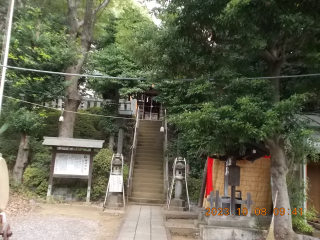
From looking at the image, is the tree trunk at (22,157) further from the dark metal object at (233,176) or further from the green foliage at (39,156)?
the dark metal object at (233,176)

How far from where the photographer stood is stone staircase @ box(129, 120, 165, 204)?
12.1m

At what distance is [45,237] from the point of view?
652 centimetres

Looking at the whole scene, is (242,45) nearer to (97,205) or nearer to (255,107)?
(255,107)

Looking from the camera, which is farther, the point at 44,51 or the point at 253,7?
the point at 44,51

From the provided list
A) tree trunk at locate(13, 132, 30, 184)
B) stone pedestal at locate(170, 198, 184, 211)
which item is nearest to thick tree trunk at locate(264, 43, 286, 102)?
stone pedestal at locate(170, 198, 184, 211)

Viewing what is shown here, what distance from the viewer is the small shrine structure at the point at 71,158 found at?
11227mm

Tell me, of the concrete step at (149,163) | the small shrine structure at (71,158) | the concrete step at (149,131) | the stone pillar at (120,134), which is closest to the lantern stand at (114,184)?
the small shrine structure at (71,158)

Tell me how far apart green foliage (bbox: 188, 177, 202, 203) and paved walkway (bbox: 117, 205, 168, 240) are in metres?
1.87

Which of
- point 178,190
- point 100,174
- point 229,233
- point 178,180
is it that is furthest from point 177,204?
point 229,233

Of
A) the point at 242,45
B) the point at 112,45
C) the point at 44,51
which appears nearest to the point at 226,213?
the point at 242,45

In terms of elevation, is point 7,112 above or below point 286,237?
above

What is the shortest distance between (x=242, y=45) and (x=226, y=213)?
14.6 feet

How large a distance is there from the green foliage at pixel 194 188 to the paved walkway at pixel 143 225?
73.6 inches

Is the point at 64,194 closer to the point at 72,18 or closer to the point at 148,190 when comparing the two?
the point at 148,190
